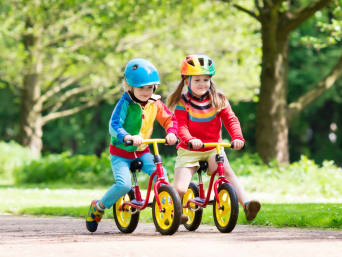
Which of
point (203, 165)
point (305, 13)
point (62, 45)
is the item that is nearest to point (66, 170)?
point (62, 45)

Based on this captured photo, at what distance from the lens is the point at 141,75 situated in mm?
7004

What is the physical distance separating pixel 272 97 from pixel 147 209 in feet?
24.0

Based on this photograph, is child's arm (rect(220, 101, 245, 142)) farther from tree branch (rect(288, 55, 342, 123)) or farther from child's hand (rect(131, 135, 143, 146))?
tree branch (rect(288, 55, 342, 123))

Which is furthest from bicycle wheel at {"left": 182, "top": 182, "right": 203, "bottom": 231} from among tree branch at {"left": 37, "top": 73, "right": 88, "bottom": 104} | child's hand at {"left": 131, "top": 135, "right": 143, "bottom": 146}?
tree branch at {"left": 37, "top": 73, "right": 88, "bottom": 104}

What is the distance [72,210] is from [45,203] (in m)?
1.77

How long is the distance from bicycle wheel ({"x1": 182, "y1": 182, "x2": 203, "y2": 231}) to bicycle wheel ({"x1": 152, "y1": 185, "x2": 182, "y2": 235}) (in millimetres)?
581

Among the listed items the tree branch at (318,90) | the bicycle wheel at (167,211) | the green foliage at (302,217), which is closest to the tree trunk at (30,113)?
the tree branch at (318,90)

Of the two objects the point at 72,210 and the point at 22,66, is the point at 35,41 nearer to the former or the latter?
the point at 22,66

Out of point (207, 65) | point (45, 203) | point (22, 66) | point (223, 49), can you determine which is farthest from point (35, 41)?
point (207, 65)

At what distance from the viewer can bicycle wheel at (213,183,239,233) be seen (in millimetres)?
6762

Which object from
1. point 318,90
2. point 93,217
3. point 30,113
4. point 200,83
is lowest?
point 93,217

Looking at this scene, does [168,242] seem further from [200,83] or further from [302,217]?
[302,217]

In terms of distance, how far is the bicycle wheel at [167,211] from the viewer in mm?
6652

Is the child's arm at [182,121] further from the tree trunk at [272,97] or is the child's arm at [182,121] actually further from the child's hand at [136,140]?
the tree trunk at [272,97]
